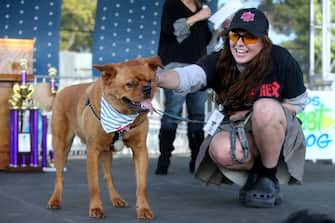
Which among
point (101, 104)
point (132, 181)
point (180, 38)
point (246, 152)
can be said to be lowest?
point (132, 181)

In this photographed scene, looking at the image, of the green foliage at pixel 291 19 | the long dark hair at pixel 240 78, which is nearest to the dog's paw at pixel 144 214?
the long dark hair at pixel 240 78

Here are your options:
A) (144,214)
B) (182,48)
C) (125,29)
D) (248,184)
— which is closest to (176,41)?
(182,48)

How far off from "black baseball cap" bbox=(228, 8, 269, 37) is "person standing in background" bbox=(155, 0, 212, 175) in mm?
1763

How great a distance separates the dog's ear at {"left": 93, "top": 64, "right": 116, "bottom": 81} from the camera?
3.87 m

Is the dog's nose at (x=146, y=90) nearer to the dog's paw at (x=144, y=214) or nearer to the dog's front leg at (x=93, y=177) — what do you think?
Answer: the dog's front leg at (x=93, y=177)

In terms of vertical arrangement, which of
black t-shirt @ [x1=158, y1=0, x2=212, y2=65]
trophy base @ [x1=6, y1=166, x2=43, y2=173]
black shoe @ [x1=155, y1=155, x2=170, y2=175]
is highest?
black t-shirt @ [x1=158, y1=0, x2=212, y2=65]

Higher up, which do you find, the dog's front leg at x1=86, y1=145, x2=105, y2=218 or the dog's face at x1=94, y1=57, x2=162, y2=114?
the dog's face at x1=94, y1=57, x2=162, y2=114

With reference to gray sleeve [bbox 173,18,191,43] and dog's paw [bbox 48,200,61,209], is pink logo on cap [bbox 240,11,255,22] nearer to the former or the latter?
dog's paw [bbox 48,200,61,209]

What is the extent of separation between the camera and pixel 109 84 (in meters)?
3.94

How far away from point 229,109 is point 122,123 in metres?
0.87

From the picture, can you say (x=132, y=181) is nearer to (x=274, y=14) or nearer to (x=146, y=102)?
(x=146, y=102)

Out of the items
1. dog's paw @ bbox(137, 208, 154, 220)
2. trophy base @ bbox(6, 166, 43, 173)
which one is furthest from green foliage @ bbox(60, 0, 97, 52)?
dog's paw @ bbox(137, 208, 154, 220)

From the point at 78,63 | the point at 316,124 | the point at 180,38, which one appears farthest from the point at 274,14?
the point at 180,38

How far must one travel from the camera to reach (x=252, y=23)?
4.38m
